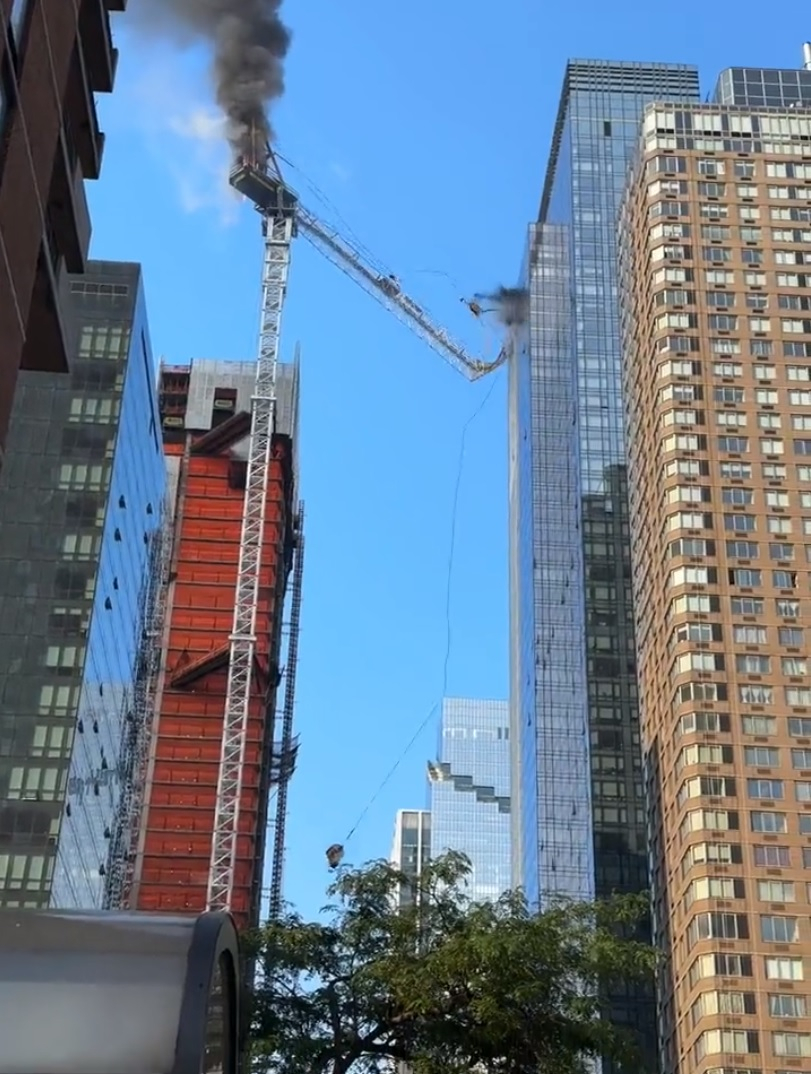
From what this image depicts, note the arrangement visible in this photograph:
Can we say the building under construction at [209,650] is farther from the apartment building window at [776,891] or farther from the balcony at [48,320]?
the balcony at [48,320]

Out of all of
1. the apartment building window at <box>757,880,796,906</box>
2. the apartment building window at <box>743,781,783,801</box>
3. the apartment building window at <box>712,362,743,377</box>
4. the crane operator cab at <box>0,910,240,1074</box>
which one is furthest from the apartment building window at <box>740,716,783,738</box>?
the crane operator cab at <box>0,910,240,1074</box>

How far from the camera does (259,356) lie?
121 metres

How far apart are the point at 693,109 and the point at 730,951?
59.4 m

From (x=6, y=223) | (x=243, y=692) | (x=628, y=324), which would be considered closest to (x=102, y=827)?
(x=243, y=692)

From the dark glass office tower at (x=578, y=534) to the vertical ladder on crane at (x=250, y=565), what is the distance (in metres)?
30.6

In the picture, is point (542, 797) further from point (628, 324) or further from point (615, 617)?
point (628, 324)

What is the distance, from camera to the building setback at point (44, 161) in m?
23.3

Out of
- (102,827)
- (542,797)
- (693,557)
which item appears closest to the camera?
(102,827)

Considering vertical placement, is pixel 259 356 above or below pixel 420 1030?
above

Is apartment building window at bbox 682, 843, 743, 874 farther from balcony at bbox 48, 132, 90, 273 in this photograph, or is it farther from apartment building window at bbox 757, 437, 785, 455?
balcony at bbox 48, 132, 90, 273

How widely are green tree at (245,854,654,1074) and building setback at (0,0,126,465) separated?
9.78 m

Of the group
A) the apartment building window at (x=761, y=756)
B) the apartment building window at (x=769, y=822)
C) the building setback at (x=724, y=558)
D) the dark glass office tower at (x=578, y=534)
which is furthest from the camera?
the dark glass office tower at (x=578, y=534)

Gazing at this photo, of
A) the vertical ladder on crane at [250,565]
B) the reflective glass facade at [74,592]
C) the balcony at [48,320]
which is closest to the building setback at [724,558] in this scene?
the vertical ladder on crane at [250,565]

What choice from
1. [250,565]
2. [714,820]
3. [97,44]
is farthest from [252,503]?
[97,44]
